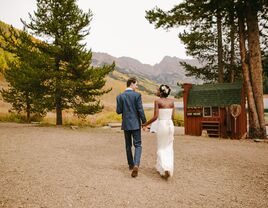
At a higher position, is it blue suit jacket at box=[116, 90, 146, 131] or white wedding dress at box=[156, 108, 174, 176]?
blue suit jacket at box=[116, 90, 146, 131]

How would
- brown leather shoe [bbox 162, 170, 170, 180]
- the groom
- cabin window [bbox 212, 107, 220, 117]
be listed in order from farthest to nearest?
cabin window [bbox 212, 107, 220, 117] → the groom → brown leather shoe [bbox 162, 170, 170, 180]

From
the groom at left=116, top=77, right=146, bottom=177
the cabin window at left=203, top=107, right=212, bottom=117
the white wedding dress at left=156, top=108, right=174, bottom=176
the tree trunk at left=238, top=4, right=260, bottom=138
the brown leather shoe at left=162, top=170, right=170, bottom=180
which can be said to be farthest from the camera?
the cabin window at left=203, top=107, right=212, bottom=117

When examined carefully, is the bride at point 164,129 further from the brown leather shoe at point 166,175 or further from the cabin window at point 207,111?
the cabin window at point 207,111

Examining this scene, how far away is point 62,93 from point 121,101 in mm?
11951

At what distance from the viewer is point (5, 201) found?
432cm

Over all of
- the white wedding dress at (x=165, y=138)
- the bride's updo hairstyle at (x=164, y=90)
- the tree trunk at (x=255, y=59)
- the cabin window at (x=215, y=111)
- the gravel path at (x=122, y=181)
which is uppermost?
the tree trunk at (x=255, y=59)

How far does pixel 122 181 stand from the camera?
18.3 feet

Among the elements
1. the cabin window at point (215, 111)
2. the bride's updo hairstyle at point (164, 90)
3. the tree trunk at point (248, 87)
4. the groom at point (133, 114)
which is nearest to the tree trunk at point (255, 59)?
the tree trunk at point (248, 87)

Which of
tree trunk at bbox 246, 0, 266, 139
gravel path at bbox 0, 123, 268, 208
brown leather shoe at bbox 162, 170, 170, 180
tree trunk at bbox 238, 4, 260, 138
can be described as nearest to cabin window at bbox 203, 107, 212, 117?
tree trunk at bbox 238, 4, 260, 138

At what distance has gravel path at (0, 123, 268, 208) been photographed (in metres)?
4.51

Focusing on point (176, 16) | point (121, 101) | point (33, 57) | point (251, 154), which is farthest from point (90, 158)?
point (33, 57)

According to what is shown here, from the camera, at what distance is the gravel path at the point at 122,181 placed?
14.8ft

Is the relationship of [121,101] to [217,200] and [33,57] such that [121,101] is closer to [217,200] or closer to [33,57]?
[217,200]

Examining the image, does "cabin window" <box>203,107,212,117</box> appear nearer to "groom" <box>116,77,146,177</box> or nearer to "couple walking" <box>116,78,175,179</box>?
"couple walking" <box>116,78,175,179</box>
